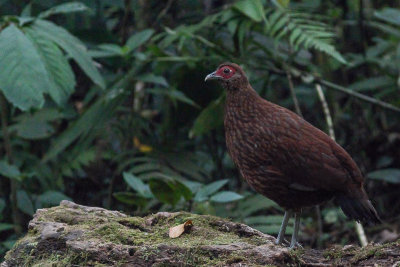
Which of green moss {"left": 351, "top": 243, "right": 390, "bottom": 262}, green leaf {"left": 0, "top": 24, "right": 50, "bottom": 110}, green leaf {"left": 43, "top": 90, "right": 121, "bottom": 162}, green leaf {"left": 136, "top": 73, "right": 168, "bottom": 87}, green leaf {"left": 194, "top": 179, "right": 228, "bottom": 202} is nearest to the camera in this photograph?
green moss {"left": 351, "top": 243, "right": 390, "bottom": 262}

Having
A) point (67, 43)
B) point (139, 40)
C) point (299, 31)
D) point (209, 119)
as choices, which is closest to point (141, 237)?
point (67, 43)

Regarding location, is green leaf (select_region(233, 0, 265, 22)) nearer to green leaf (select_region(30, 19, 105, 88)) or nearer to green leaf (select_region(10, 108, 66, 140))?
green leaf (select_region(30, 19, 105, 88))

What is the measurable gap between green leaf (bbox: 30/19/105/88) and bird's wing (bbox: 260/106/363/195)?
5.49ft

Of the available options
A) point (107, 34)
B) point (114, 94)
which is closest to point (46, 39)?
Result: point (114, 94)

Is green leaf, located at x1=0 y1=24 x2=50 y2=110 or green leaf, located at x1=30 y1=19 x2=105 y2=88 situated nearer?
green leaf, located at x1=0 y1=24 x2=50 y2=110

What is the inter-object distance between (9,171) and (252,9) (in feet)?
7.93

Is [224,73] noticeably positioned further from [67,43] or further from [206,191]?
[67,43]

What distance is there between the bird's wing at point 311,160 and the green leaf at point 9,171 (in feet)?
7.27

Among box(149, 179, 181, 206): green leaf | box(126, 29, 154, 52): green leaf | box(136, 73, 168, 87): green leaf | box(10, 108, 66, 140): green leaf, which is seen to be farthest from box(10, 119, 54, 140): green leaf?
box(149, 179, 181, 206): green leaf

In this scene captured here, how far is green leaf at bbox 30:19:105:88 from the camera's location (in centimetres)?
477

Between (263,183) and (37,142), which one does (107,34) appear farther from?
(263,183)

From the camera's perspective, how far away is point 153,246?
3002mm

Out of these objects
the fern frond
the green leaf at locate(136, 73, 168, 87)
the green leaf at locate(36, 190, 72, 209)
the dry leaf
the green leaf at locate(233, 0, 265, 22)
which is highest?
the green leaf at locate(233, 0, 265, 22)

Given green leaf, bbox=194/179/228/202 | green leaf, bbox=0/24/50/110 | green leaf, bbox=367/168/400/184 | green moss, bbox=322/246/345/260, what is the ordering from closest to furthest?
green moss, bbox=322/246/345/260
green leaf, bbox=0/24/50/110
green leaf, bbox=194/179/228/202
green leaf, bbox=367/168/400/184
